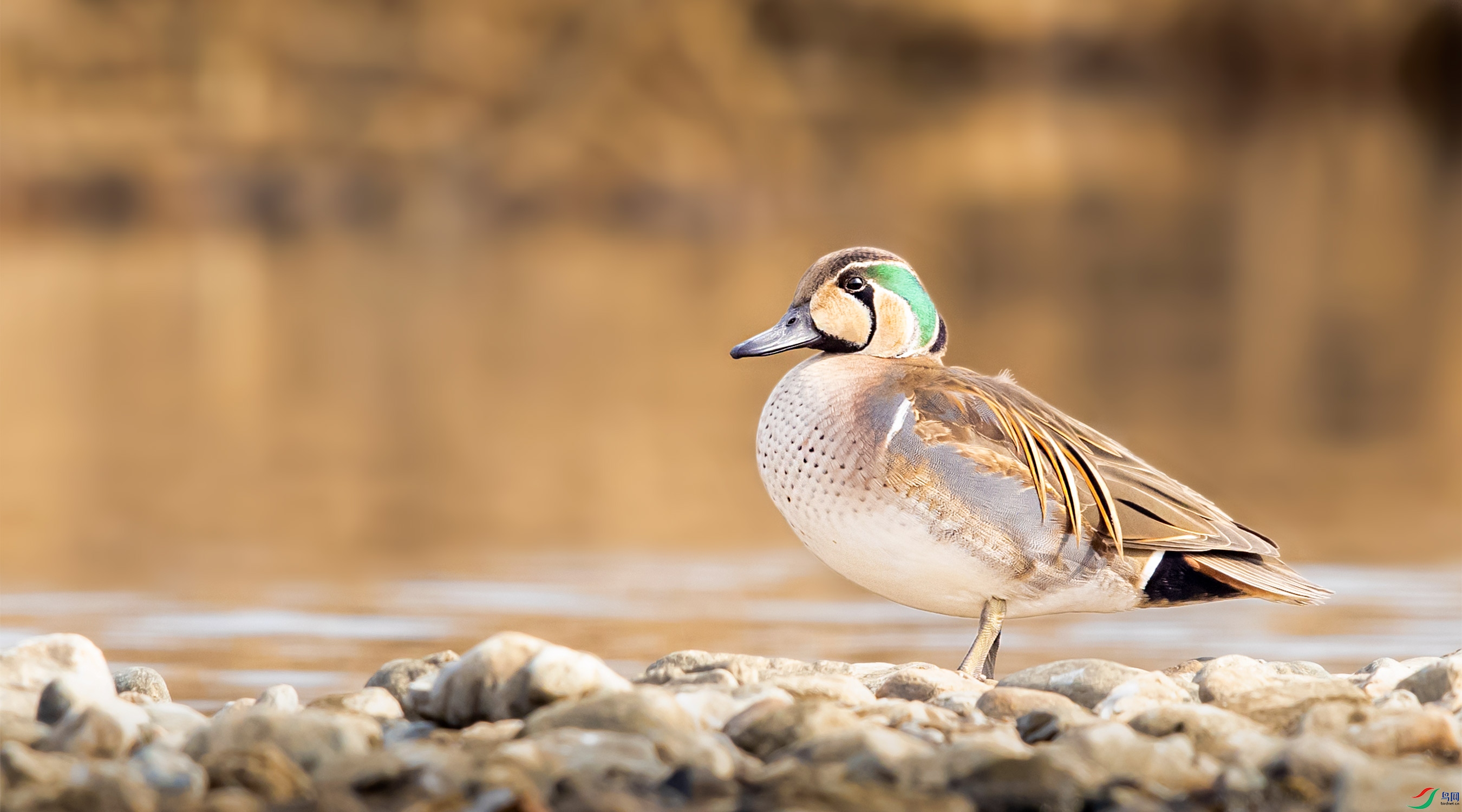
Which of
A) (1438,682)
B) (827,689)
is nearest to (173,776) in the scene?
(827,689)

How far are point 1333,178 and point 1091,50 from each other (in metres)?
11.3

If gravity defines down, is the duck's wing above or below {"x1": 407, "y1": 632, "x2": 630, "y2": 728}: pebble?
above

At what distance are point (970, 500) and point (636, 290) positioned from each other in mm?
15976

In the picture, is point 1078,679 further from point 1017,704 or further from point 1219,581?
point 1219,581

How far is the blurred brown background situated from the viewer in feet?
28.9

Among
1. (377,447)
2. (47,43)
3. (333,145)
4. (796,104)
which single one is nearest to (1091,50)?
(796,104)

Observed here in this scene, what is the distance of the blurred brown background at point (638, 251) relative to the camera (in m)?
8.80

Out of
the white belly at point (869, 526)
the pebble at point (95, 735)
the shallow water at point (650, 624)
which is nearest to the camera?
the pebble at point (95, 735)

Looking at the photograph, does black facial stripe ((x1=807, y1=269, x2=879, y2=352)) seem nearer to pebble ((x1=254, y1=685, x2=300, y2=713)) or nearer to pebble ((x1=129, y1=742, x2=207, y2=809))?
pebble ((x1=254, y1=685, x2=300, y2=713))

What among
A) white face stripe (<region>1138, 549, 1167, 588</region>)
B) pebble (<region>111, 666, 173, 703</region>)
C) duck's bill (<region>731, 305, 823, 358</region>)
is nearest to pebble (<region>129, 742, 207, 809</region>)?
pebble (<region>111, 666, 173, 703</region>)

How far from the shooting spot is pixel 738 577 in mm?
6945

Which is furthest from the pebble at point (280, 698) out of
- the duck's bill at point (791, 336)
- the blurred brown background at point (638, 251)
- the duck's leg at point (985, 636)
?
the blurred brown background at point (638, 251)

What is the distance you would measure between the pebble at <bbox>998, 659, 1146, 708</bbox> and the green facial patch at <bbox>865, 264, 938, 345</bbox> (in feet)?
3.07

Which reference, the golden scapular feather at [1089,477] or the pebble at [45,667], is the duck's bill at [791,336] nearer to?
the golden scapular feather at [1089,477]
